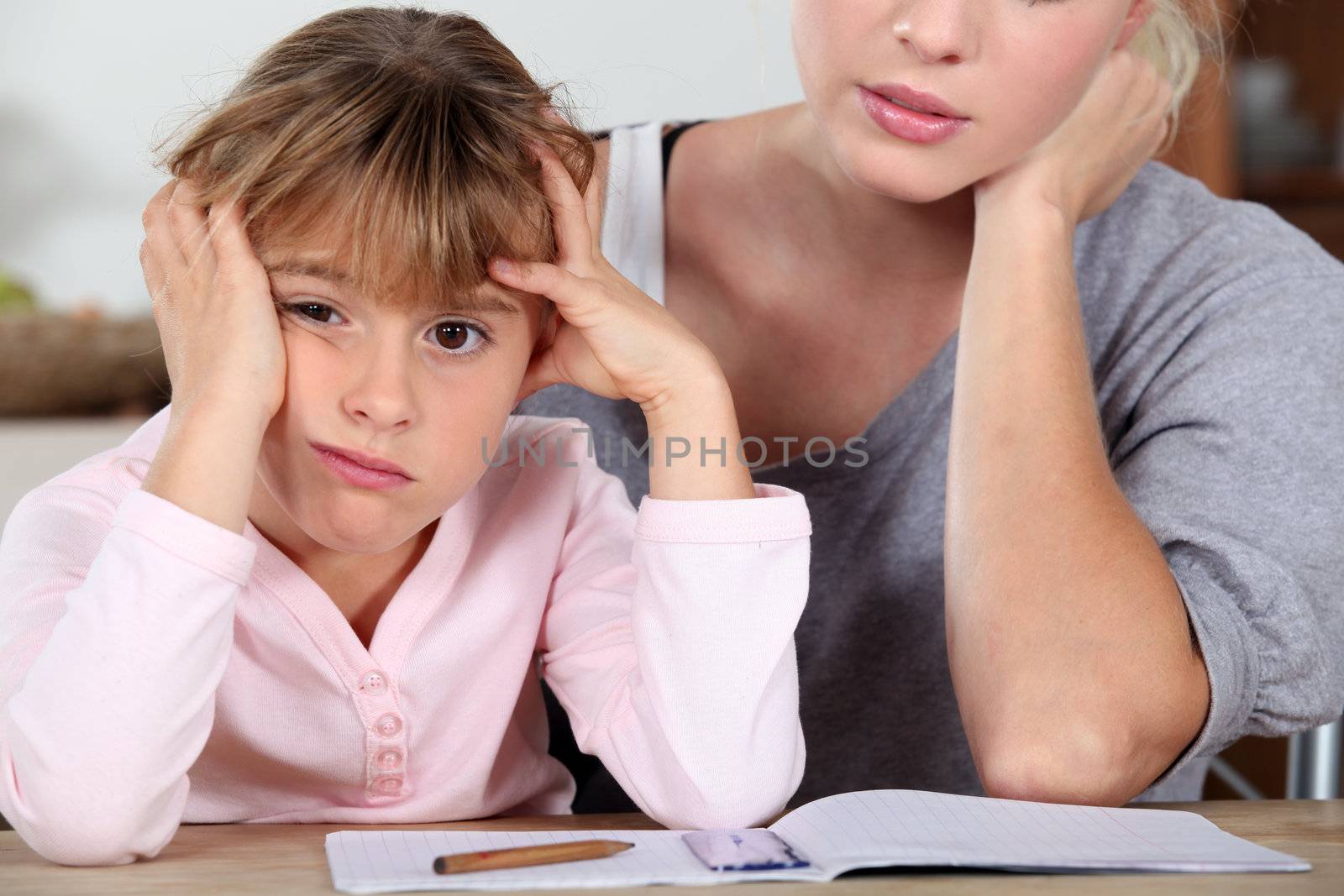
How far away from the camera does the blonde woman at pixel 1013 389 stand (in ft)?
3.07

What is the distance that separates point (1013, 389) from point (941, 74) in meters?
0.23

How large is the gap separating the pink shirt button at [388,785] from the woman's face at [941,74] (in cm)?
56

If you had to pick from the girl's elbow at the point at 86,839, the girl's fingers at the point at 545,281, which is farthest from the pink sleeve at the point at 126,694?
the girl's fingers at the point at 545,281

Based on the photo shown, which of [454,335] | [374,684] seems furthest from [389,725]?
[454,335]

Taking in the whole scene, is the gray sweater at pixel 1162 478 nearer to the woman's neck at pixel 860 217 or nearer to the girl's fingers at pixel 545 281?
the woman's neck at pixel 860 217

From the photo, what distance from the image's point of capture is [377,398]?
86 cm

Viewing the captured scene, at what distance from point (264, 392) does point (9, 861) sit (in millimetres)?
301

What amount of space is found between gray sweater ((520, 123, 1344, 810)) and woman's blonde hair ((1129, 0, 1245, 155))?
0.09 meters

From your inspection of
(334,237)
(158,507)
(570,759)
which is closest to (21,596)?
(158,507)

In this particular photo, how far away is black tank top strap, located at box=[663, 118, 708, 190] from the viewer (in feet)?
4.45

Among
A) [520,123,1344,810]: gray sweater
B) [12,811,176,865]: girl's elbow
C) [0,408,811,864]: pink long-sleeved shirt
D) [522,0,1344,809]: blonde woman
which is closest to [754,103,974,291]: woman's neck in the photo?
[522,0,1344,809]: blonde woman

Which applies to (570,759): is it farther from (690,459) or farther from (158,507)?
(158,507)

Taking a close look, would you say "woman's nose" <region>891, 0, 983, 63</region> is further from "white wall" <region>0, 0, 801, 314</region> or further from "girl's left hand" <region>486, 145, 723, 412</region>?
"white wall" <region>0, 0, 801, 314</region>

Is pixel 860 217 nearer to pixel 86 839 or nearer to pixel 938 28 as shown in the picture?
pixel 938 28
